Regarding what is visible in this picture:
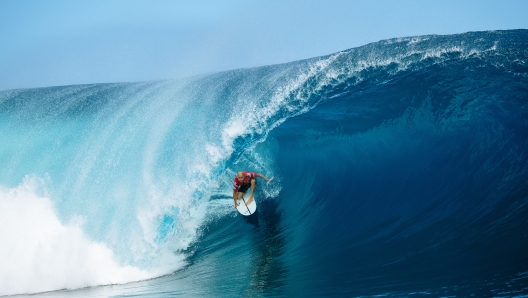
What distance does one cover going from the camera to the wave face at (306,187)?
4703 mm

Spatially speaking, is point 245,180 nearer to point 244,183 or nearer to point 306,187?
point 244,183

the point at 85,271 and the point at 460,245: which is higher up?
the point at 85,271

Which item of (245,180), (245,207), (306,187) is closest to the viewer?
(245,180)

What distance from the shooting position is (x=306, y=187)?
796cm

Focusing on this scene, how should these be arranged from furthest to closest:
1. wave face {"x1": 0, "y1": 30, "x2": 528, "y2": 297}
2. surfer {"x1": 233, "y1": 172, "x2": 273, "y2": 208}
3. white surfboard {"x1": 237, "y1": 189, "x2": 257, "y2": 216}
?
white surfboard {"x1": 237, "y1": 189, "x2": 257, "y2": 216} → surfer {"x1": 233, "y1": 172, "x2": 273, "y2": 208} → wave face {"x1": 0, "y1": 30, "x2": 528, "y2": 297}

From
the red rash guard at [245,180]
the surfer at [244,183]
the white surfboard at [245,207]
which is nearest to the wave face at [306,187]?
the white surfboard at [245,207]

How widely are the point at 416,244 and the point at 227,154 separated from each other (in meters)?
5.19

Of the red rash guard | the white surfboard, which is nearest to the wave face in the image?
the white surfboard

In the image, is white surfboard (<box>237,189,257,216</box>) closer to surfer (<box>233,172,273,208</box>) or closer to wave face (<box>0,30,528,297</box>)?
surfer (<box>233,172,273,208</box>)

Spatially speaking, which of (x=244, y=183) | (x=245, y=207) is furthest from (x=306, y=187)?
(x=244, y=183)

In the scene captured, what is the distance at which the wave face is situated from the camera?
4.70 m

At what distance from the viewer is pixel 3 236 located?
6535mm

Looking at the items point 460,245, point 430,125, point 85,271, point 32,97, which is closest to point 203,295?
point 85,271

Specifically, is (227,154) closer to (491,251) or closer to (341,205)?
(341,205)
